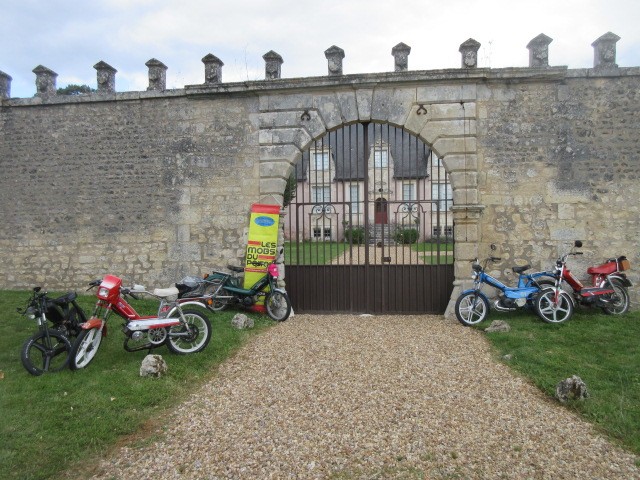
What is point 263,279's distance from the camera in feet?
23.0

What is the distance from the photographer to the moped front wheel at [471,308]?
639 cm

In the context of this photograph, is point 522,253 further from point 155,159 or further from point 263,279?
point 155,159

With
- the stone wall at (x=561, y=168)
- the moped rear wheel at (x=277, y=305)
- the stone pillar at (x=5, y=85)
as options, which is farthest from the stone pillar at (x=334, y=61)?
the stone pillar at (x=5, y=85)

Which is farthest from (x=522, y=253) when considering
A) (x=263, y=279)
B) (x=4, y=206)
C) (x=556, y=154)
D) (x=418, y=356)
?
(x=4, y=206)

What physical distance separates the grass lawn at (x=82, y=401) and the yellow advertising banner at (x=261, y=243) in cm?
176

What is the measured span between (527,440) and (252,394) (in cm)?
224

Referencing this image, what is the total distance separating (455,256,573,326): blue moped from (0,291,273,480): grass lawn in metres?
3.28

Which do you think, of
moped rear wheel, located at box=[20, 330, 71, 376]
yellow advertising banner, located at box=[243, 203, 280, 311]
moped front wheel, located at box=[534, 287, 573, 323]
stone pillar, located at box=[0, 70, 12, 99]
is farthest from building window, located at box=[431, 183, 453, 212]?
stone pillar, located at box=[0, 70, 12, 99]

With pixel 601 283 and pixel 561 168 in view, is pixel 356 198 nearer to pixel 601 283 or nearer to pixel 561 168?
pixel 561 168

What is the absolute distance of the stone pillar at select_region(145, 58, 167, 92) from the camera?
7.61 m

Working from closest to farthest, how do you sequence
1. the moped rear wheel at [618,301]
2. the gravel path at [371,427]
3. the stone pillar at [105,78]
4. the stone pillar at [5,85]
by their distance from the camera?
the gravel path at [371,427], the moped rear wheel at [618,301], the stone pillar at [105,78], the stone pillar at [5,85]

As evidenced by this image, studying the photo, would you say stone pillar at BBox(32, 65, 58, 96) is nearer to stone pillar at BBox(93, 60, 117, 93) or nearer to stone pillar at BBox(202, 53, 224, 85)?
stone pillar at BBox(93, 60, 117, 93)

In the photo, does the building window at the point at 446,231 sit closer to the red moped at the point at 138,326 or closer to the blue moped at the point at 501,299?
the blue moped at the point at 501,299

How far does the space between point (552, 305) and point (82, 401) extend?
5.83 m
